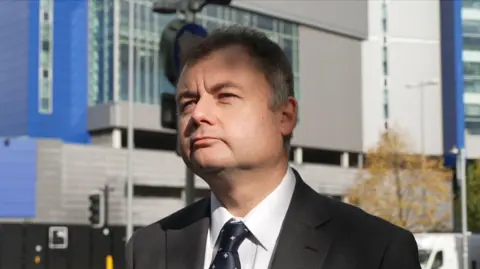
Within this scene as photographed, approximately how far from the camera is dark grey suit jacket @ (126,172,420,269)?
160 centimetres

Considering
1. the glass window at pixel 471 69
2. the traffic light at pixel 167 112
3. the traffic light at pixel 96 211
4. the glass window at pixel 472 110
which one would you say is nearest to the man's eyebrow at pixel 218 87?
the traffic light at pixel 167 112

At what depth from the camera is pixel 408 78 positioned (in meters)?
56.5

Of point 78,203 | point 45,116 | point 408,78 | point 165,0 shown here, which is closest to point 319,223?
point 165,0

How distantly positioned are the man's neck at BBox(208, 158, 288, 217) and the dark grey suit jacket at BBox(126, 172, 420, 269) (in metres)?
0.07

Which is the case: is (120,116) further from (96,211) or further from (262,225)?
(262,225)

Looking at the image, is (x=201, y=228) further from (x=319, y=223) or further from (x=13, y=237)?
(x=13, y=237)

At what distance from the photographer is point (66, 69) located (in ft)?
126

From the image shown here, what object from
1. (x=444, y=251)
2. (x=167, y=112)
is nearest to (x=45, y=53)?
(x=444, y=251)

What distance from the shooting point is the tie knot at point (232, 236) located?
1631 mm

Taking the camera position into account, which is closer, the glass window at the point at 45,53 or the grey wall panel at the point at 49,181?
the grey wall panel at the point at 49,181

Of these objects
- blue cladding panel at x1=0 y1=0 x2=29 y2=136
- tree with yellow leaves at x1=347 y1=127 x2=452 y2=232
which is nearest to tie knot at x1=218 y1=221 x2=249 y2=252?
tree with yellow leaves at x1=347 y1=127 x2=452 y2=232

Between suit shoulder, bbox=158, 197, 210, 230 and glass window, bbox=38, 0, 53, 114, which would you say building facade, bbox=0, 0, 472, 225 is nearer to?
glass window, bbox=38, 0, 53, 114

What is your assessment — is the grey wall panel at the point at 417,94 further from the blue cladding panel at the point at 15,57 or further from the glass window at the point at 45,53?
the blue cladding panel at the point at 15,57

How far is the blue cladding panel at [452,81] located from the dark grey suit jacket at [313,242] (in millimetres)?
56800
